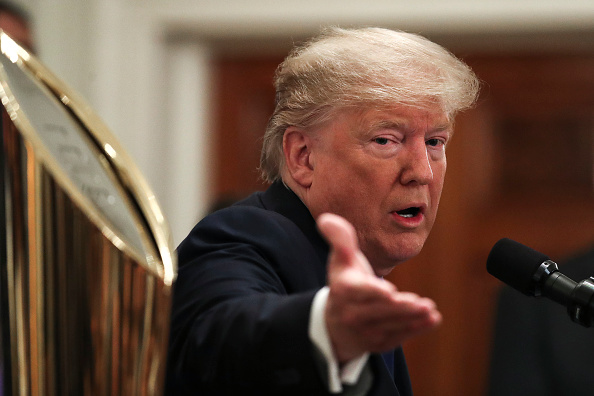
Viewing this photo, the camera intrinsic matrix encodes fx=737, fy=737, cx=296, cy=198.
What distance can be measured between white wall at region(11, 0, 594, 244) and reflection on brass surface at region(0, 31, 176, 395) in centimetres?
211

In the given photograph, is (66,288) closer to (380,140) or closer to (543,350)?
(380,140)

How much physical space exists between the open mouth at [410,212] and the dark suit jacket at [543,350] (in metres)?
1.03

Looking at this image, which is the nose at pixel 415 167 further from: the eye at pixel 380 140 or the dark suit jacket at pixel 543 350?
the dark suit jacket at pixel 543 350

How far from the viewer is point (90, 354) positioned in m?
0.36

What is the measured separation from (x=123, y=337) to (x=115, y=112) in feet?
7.13

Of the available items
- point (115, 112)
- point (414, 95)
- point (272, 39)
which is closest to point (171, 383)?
point (414, 95)

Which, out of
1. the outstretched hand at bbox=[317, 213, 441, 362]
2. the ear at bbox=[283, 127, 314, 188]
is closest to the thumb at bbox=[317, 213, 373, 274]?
the outstretched hand at bbox=[317, 213, 441, 362]

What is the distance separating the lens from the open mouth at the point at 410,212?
0.79m

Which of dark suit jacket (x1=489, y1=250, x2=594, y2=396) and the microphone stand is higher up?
the microphone stand

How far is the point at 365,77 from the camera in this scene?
2.47ft

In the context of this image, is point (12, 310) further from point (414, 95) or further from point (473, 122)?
point (473, 122)

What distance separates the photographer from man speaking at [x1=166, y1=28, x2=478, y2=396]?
478 millimetres

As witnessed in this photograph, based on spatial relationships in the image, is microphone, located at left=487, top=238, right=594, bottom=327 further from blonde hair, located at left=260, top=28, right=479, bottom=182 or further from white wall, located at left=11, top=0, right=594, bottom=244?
white wall, located at left=11, top=0, right=594, bottom=244

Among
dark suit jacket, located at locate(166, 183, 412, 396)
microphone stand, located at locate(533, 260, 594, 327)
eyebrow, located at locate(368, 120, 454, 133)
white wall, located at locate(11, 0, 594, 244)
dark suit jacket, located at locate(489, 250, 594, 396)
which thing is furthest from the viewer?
white wall, located at locate(11, 0, 594, 244)
